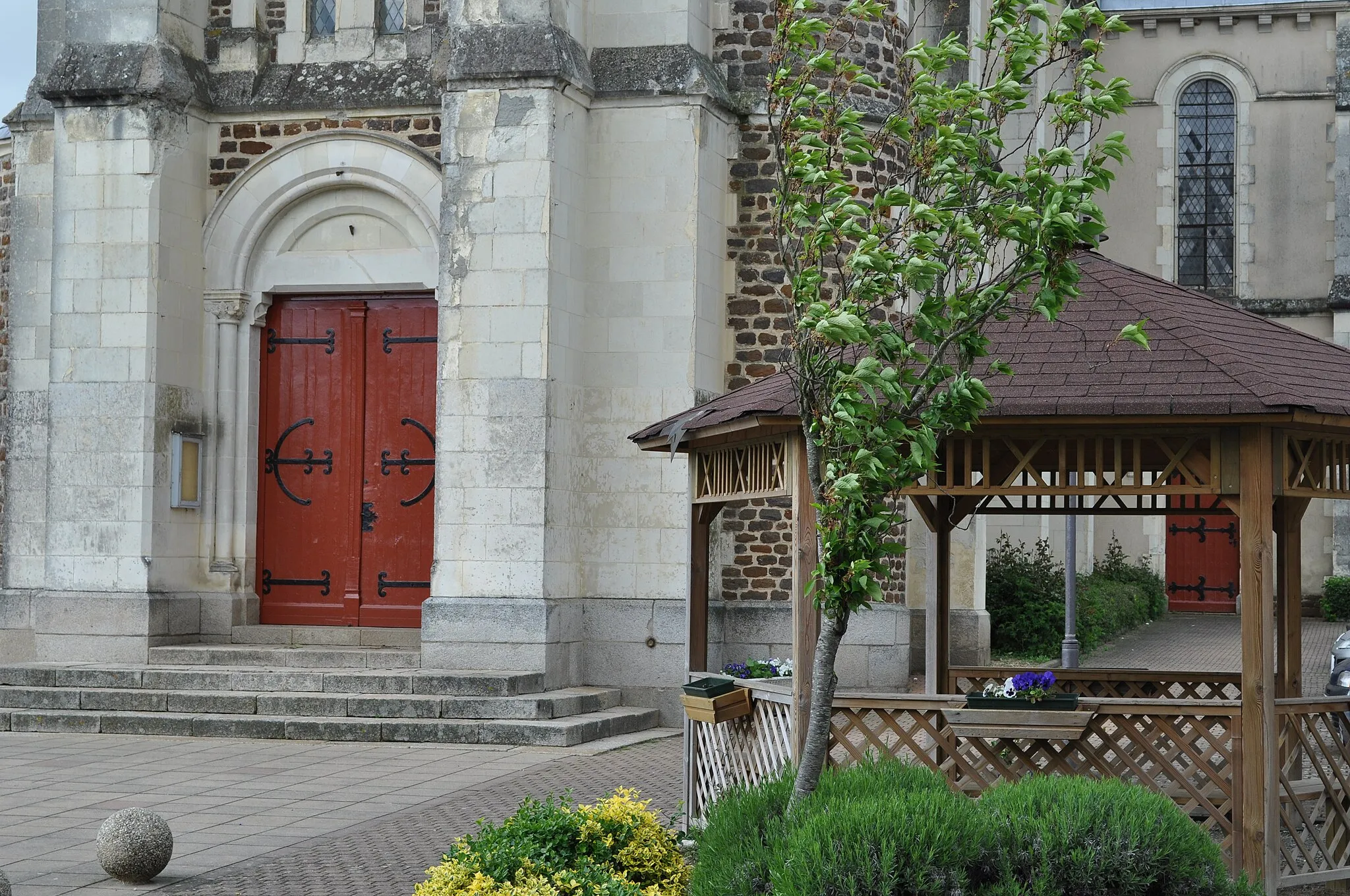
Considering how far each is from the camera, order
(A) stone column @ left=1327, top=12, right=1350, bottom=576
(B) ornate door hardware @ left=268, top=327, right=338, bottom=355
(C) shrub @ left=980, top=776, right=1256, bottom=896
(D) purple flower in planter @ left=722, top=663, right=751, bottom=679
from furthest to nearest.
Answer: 1. (A) stone column @ left=1327, top=12, right=1350, bottom=576
2. (B) ornate door hardware @ left=268, top=327, right=338, bottom=355
3. (D) purple flower in planter @ left=722, top=663, right=751, bottom=679
4. (C) shrub @ left=980, top=776, right=1256, bottom=896

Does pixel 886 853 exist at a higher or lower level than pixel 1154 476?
lower

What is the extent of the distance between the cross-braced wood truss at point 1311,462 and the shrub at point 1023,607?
10.0 m

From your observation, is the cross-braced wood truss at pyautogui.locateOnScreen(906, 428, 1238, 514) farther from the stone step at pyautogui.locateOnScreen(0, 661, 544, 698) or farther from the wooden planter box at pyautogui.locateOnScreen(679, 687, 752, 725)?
the stone step at pyautogui.locateOnScreen(0, 661, 544, 698)

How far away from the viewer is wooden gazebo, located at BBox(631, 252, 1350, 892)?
8.09 metres

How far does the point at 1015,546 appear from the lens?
24219 mm

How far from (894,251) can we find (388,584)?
1095cm

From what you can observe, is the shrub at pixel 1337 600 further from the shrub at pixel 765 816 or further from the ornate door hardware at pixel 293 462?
the shrub at pixel 765 816

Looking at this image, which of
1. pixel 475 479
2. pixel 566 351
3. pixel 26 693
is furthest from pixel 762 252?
pixel 26 693

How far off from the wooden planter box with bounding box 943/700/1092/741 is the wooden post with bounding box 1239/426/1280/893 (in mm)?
800

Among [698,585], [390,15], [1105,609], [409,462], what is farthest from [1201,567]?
[698,585]

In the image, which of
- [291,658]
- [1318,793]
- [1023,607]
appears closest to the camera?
[1318,793]

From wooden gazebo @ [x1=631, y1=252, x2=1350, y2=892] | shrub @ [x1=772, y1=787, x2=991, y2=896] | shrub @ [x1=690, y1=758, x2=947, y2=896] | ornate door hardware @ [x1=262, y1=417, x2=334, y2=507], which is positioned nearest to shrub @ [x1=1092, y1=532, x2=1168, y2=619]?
ornate door hardware @ [x1=262, y1=417, x2=334, y2=507]

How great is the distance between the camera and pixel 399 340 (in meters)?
16.7

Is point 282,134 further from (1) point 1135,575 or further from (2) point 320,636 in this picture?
(1) point 1135,575
